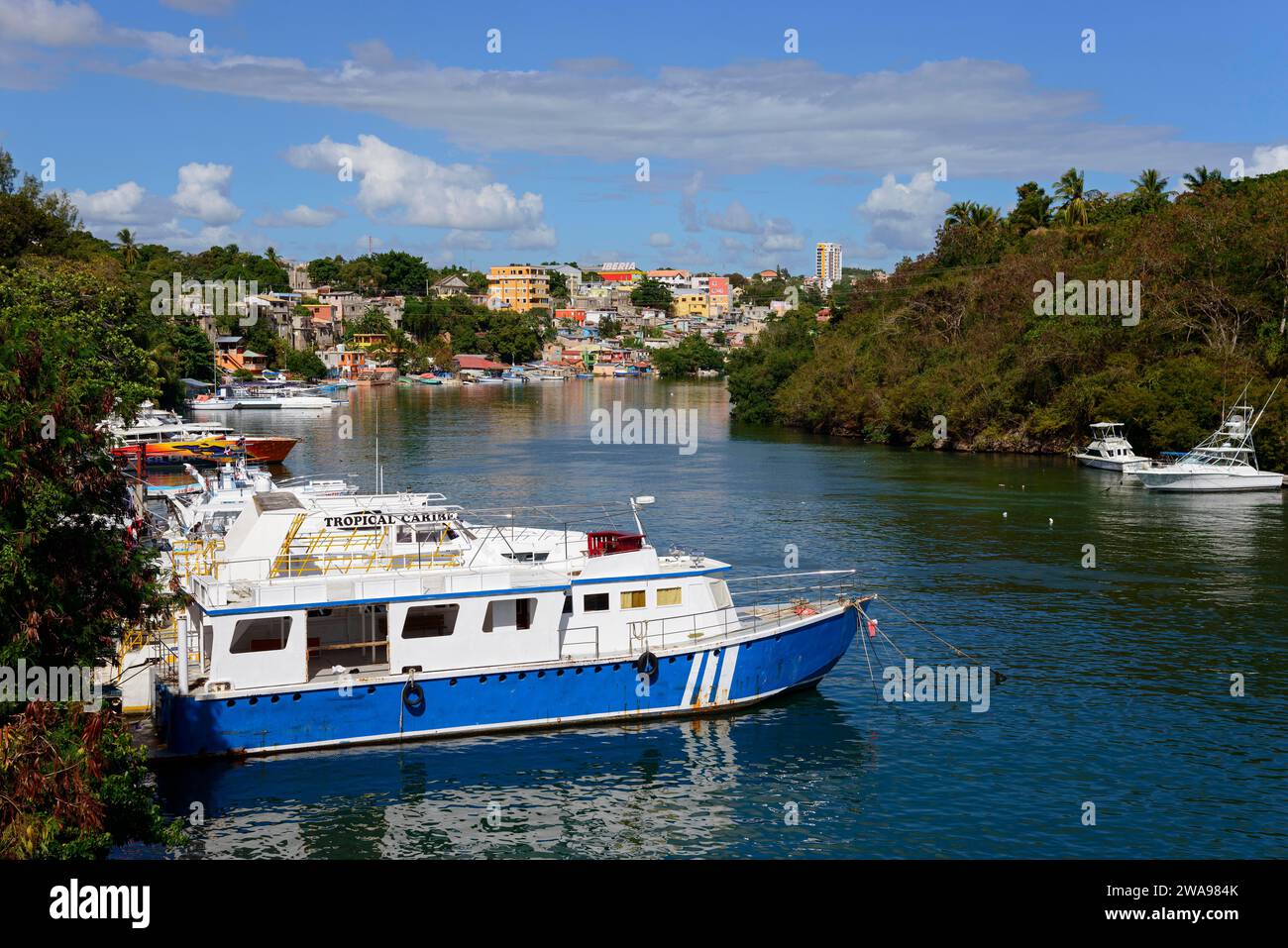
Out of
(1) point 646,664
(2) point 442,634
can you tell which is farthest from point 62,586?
(1) point 646,664

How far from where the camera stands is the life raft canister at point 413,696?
27859mm

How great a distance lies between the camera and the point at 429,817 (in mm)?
24547

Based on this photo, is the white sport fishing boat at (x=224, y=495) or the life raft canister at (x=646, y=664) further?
the white sport fishing boat at (x=224, y=495)

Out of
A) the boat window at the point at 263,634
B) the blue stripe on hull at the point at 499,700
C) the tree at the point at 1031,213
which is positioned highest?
the tree at the point at 1031,213

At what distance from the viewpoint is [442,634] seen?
94.6 feet

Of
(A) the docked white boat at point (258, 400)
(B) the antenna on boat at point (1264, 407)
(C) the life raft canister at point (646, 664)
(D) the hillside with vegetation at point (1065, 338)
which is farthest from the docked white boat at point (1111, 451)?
(A) the docked white boat at point (258, 400)

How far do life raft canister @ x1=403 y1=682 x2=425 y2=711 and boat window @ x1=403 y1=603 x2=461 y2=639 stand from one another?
1298 millimetres

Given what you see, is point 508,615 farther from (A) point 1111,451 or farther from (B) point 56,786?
(A) point 1111,451

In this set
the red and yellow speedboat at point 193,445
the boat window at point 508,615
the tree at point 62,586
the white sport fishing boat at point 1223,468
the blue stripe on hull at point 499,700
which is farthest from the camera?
the red and yellow speedboat at point 193,445

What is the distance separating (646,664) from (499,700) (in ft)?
12.0

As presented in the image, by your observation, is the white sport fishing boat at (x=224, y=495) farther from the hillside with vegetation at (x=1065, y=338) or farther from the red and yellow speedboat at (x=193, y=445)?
the hillside with vegetation at (x=1065, y=338)

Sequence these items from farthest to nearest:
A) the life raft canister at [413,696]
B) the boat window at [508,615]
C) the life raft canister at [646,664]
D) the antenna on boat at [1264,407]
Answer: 1. the antenna on boat at [1264,407]
2. the life raft canister at [646,664]
3. the boat window at [508,615]
4. the life raft canister at [413,696]

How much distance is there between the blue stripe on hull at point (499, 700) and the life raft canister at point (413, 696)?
0.12 m
